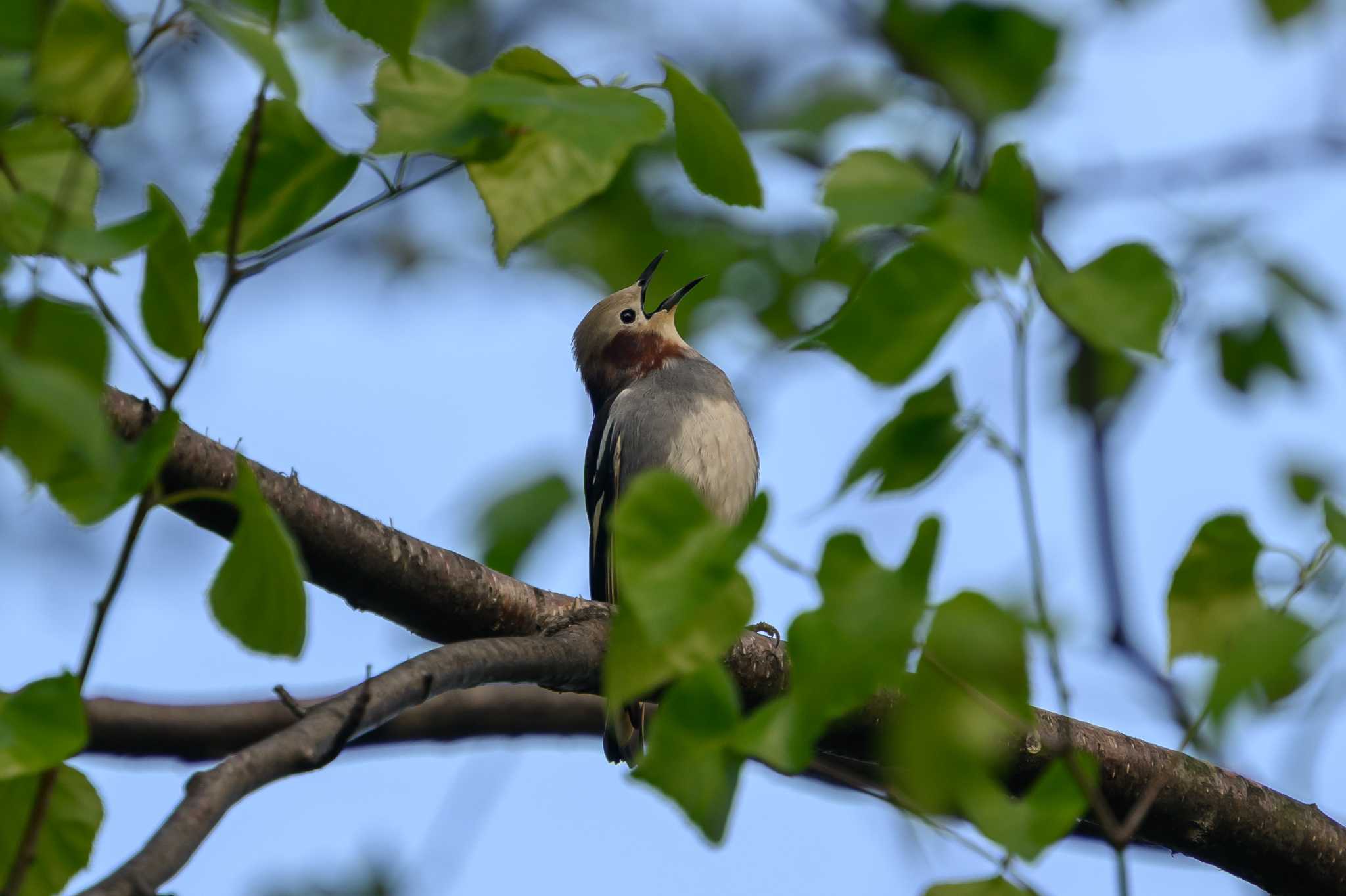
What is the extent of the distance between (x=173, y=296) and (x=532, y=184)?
0.63 metres

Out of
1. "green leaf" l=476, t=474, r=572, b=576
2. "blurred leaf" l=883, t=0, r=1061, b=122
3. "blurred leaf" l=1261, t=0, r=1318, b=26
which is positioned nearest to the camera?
"blurred leaf" l=883, t=0, r=1061, b=122

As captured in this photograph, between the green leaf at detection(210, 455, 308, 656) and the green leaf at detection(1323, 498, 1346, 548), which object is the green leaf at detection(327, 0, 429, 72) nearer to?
the green leaf at detection(210, 455, 308, 656)

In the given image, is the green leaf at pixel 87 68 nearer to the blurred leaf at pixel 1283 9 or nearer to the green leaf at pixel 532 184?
the green leaf at pixel 532 184

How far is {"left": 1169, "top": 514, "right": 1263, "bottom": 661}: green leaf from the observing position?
207 centimetres

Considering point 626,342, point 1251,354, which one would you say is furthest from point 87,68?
point 626,342

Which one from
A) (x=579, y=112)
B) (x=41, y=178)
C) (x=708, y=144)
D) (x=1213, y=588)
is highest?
(x=708, y=144)

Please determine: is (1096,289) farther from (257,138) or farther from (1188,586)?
(257,138)

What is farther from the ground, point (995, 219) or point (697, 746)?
point (995, 219)

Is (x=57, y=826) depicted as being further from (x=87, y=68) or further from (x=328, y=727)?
(x=87, y=68)

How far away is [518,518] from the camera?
423 cm

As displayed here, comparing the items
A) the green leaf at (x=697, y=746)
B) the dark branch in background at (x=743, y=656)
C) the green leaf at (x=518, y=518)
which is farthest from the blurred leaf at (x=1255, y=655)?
the green leaf at (x=518, y=518)

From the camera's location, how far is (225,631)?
197 cm

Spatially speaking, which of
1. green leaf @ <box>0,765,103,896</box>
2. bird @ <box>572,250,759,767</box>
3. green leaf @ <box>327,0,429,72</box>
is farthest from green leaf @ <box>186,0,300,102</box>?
bird @ <box>572,250,759,767</box>

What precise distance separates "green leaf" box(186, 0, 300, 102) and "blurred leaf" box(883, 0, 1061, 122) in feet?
4.72
